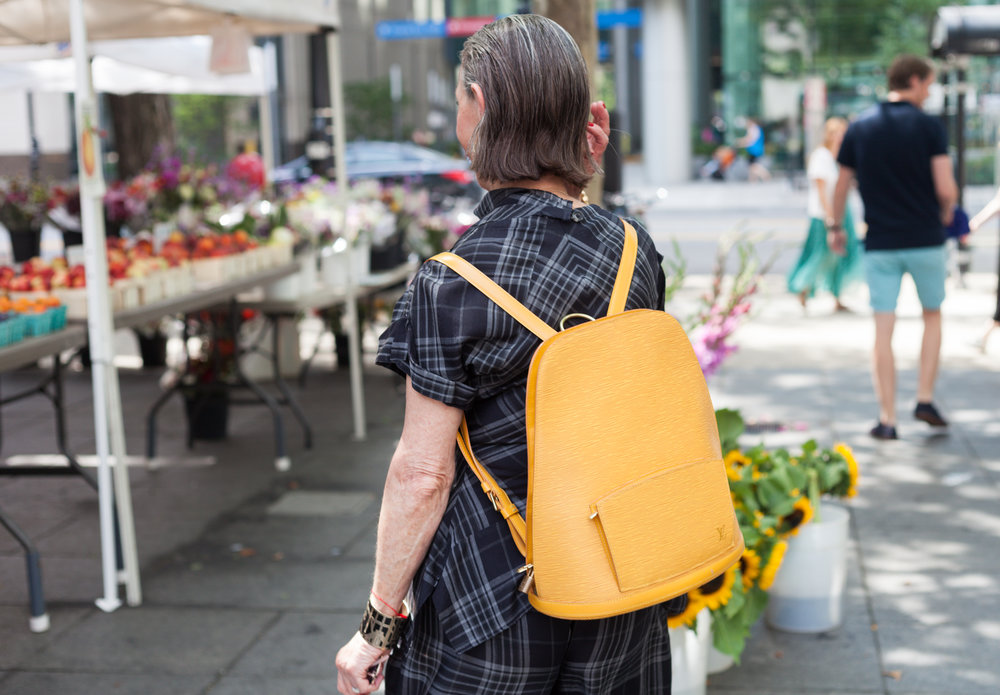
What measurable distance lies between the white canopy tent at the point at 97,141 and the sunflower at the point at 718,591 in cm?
223

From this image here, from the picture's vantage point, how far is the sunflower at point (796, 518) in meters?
3.48

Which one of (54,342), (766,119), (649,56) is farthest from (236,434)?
(766,119)

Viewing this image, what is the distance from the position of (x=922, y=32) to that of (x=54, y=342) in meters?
28.5

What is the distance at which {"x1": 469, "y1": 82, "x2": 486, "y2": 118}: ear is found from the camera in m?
1.70

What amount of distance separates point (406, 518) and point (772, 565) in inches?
75.8

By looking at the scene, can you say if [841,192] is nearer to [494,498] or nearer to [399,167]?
[494,498]

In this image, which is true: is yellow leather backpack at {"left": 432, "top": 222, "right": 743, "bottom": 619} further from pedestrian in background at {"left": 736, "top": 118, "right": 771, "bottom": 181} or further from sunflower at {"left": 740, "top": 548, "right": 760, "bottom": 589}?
pedestrian in background at {"left": 736, "top": 118, "right": 771, "bottom": 181}

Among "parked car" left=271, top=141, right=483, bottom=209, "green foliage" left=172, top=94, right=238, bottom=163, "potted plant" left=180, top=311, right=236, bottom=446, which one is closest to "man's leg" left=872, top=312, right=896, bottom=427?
"potted plant" left=180, top=311, right=236, bottom=446

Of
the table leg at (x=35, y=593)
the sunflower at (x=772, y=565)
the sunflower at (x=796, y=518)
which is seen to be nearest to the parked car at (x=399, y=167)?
the table leg at (x=35, y=593)

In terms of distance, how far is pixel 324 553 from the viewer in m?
4.79

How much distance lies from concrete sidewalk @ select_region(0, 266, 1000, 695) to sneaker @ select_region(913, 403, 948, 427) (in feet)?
0.26

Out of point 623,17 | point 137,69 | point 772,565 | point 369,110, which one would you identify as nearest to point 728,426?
point 772,565

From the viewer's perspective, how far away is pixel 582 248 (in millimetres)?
1712

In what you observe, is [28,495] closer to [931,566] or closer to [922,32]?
[931,566]
